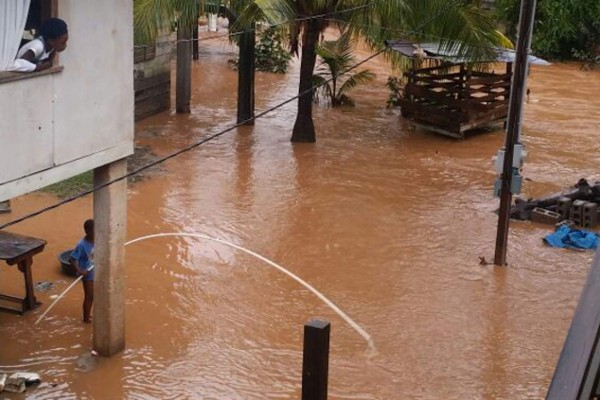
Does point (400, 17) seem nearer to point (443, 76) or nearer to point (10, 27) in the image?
point (443, 76)

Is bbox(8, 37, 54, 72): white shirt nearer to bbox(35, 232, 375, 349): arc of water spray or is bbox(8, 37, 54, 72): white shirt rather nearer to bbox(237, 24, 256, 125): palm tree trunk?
bbox(35, 232, 375, 349): arc of water spray

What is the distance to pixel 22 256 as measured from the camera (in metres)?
9.95

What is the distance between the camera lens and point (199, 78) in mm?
26219

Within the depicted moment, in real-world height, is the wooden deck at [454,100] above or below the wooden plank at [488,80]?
below

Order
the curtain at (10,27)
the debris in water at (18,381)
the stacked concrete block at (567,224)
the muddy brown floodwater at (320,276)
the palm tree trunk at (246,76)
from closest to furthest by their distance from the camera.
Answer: the curtain at (10,27) → the debris in water at (18,381) → the muddy brown floodwater at (320,276) → the stacked concrete block at (567,224) → the palm tree trunk at (246,76)

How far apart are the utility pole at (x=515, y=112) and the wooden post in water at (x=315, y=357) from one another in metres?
7.26

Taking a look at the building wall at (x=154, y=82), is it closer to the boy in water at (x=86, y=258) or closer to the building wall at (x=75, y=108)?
the boy in water at (x=86, y=258)

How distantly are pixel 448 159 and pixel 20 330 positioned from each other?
10804 mm

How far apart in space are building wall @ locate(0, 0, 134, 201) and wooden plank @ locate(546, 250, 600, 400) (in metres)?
5.27

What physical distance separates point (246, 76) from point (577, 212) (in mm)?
8475

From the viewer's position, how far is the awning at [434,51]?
1809 centimetres

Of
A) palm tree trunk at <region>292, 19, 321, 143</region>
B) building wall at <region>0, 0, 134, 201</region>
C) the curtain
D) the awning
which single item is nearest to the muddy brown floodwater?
palm tree trunk at <region>292, 19, 321, 143</region>

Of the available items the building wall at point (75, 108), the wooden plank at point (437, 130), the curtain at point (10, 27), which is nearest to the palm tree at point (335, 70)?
the wooden plank at point (437, 130)

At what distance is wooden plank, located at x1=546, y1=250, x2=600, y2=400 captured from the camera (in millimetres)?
2992
